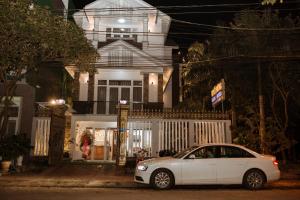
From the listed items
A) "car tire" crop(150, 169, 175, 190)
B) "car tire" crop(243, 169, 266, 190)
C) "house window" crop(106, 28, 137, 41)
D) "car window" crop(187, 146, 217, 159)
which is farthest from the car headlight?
"house window" crop(106, 28, 137, 41)

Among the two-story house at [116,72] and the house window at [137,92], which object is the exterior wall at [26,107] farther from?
the house window at [137,92]

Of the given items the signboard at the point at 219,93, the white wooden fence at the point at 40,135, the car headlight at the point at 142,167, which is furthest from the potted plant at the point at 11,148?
the signboard at the point at 219,93

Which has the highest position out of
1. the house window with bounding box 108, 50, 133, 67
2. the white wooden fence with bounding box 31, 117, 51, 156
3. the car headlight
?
the house window with bounding box 108, 50, 133, 67

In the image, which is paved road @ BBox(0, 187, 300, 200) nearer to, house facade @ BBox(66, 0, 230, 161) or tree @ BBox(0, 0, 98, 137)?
tree @ BBox(0, 0, 98, 137)

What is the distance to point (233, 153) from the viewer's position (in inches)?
419

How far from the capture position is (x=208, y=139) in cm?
1745

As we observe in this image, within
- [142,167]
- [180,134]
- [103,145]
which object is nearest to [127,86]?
[103,145]

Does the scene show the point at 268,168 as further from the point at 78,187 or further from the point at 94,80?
the point at 94,80

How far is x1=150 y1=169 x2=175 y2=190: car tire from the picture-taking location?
33.7 ft

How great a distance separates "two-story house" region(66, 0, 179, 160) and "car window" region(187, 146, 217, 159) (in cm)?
784

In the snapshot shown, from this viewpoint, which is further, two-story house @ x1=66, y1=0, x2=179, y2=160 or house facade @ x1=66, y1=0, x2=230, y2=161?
two-story house @ x1=66, y1=0, x2=179, y2=160

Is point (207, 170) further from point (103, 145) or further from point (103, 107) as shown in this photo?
point (103, 107)

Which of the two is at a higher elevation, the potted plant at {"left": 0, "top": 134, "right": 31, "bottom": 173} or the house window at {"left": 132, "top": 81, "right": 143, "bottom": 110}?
the house window at {"left": 132, "top": 81, "right": 143, "bottom": 110}

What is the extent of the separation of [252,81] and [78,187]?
11.2 metres
